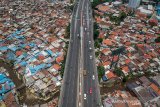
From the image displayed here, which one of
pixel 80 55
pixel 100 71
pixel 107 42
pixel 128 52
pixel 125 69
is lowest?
pixel 125 69

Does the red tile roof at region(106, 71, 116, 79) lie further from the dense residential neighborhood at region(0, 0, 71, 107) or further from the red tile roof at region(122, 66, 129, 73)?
the dense residential neighborhood at region(0, 0, 71, 107)

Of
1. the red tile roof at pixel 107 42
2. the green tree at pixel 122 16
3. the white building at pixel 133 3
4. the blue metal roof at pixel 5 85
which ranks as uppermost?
the white building at pixel 133 3

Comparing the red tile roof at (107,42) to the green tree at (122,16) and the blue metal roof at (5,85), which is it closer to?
the green tree at (122,16)

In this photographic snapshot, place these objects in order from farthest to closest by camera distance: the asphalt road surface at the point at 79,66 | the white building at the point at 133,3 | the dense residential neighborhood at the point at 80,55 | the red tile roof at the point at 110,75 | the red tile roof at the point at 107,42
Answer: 1. the white building at the point at 133,3
2. the red tile roof at the point at 107,42
3. the red tile roof at the point at 110,75
4. the dense residential neighborhood at the point at 80,55
5. the asphalt road surface at the point at 79,66

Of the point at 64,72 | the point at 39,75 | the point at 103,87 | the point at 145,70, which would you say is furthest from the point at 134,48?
the point at 39,75

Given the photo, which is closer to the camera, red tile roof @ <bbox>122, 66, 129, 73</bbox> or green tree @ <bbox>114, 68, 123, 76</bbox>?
green tree @ <bbox>114, 68, 123, 76</bbox>

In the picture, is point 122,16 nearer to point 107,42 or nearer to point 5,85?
point 107,42

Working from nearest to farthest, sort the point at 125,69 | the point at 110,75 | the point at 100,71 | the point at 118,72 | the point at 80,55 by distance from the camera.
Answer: the point at 110,75 < the point at 118,72 < the point at 100,71 < the point at 125,69 < the point at 80,55

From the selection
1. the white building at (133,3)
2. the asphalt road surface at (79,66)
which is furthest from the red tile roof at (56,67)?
the white building at (133,3)

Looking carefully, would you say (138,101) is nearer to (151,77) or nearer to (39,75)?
(151,77)

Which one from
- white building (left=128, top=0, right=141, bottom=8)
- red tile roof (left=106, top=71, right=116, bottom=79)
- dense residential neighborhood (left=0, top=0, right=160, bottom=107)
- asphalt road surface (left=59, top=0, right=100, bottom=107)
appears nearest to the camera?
asphalt road surface (left=59, top=0, right=100, bottom=107)

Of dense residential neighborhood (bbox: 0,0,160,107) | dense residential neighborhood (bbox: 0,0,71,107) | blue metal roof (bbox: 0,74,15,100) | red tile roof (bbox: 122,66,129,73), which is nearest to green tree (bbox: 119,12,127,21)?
→ dense residential neighborhood (bbox: 0,0,160,107)

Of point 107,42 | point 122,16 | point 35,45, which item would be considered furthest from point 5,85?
point 122,16
